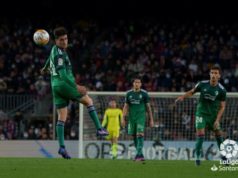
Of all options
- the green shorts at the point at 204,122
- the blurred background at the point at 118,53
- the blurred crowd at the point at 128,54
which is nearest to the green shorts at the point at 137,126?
the green shorts at the point at 204,122

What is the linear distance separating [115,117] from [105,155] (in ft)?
5.40

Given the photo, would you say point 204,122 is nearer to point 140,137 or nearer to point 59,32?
point 140,137

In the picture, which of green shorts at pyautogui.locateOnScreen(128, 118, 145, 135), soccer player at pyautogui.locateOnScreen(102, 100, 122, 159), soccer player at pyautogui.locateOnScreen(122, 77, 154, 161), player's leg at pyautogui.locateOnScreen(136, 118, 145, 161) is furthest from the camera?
soccer player at pyautogui.locateOnScreen(102, 100, 122, 159)

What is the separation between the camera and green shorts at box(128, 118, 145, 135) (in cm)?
1789

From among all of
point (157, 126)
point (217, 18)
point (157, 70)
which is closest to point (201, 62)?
point (157, 70)

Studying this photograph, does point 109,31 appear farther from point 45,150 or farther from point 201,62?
point 45,150

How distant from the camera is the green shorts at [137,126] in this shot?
17891mm

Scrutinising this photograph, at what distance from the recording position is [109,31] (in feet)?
110

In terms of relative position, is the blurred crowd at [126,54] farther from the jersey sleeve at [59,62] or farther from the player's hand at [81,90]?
the jersey sleeve at [59,62]

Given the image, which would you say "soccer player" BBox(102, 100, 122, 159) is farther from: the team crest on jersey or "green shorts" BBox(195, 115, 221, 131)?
the team crest on jersey

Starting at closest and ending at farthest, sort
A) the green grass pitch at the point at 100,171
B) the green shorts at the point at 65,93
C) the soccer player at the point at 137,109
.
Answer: the green grass pitch at the point at 100,171
the green shorts at the point at 65,93
the soccer player at the point at 137,109

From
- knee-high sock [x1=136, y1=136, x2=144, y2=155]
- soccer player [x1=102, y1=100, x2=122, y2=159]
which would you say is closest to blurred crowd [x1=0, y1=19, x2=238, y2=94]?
soccer player [x1=102, y1=100, x2=122, y2=159]

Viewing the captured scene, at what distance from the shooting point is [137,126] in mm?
17984

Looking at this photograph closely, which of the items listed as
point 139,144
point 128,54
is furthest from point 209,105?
point 128,54
